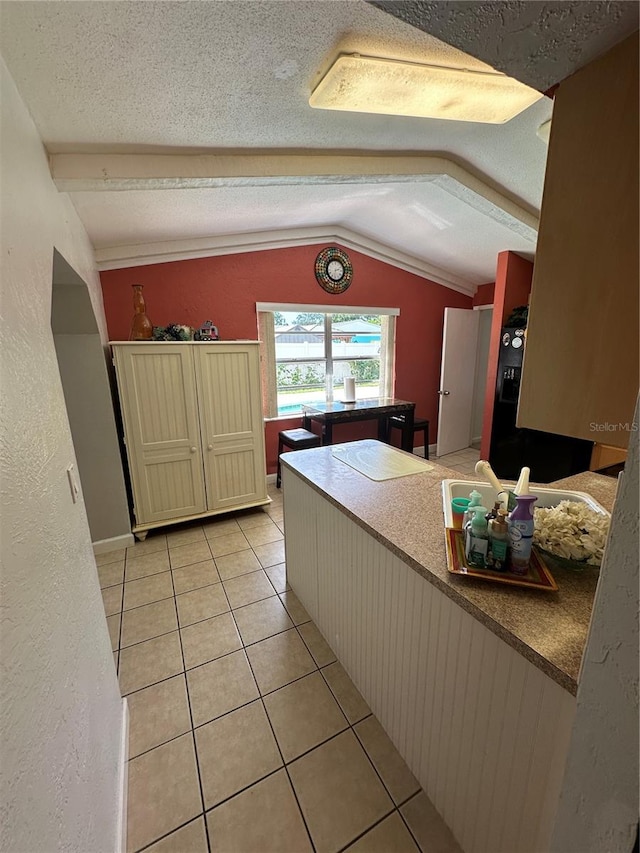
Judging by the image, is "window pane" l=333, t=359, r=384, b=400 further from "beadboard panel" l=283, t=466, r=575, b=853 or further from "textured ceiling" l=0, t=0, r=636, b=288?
"beadboard panel" l=283, t=466, r=575, b=853

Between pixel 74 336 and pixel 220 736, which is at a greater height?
pixel 74 336

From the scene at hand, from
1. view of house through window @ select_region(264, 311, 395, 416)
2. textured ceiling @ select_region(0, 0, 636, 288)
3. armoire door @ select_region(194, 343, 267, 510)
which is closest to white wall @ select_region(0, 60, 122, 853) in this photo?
textured ceiling @ select_region(0, 0, 636, 288)

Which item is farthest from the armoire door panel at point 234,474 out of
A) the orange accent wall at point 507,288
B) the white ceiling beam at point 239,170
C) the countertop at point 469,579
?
the orange accent wall at point 507,288

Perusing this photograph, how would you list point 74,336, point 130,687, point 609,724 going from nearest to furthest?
point 609,724, point 130,687, point 74,336

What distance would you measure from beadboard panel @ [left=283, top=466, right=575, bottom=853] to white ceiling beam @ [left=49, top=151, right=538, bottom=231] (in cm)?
168

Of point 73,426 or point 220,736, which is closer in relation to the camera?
point 220,736

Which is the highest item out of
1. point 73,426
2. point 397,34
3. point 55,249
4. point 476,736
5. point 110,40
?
point 397,34

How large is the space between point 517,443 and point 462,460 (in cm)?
103

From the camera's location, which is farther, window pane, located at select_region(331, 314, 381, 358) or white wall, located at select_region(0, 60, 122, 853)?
window pane, located at select_region(331, 314, 381, 358)

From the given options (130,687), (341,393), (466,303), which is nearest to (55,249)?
(130,687)

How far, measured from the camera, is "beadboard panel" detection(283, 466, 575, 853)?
85cm

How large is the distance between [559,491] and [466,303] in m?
4.30

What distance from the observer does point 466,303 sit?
203 inches

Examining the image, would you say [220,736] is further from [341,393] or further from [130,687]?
[341,393]
